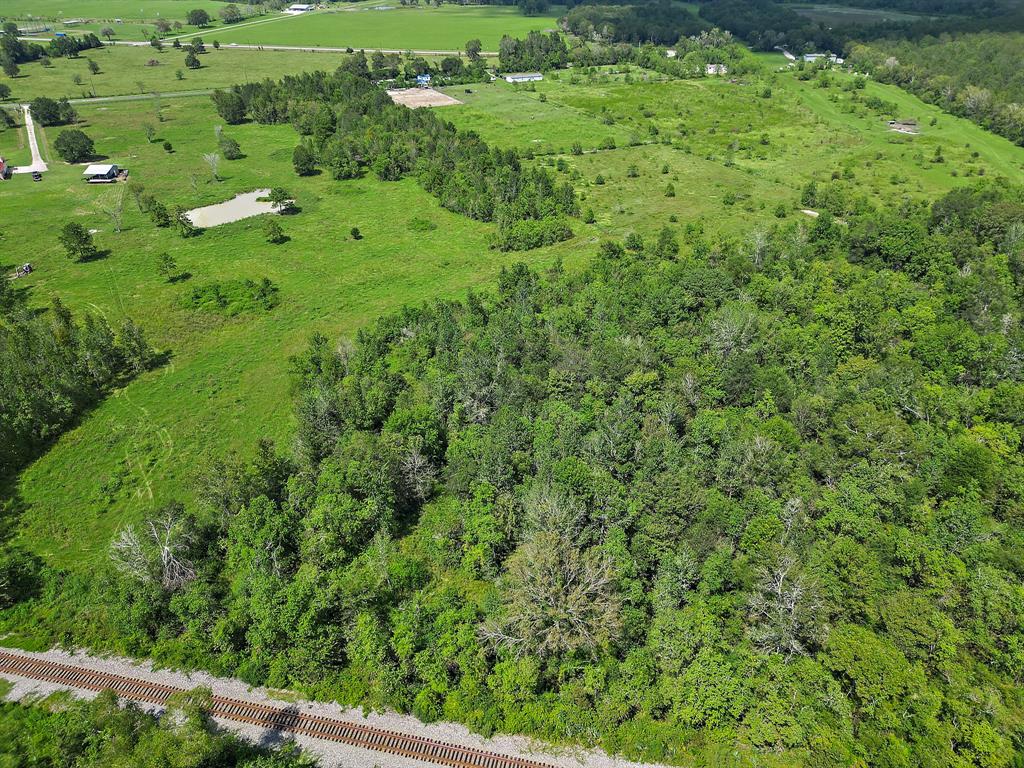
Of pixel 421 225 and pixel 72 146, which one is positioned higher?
pixel 72 146

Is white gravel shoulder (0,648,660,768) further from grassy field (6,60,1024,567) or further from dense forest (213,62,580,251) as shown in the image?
dense forest (213,62,580,251)

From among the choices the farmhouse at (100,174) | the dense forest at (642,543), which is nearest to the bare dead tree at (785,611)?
the dense forest at (642,543)

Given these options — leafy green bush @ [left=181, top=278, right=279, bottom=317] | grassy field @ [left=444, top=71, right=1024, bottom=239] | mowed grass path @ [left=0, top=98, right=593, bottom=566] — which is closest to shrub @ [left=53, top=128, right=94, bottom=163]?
mowed grass path @ [left=0, top=98, right=593, bottom=566]

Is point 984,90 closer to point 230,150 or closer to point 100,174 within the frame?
point 230,150

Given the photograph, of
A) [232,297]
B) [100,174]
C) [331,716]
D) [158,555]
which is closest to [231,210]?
[100,174]

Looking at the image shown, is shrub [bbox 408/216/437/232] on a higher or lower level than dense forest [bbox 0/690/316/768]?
higher

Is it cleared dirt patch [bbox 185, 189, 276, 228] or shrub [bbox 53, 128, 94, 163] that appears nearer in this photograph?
cleared dirt patch [bbox 185, 189, 276, 228]

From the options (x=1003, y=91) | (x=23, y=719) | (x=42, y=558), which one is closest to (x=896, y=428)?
(x=23, y=719)

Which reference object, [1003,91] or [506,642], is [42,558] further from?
[1003,91]
